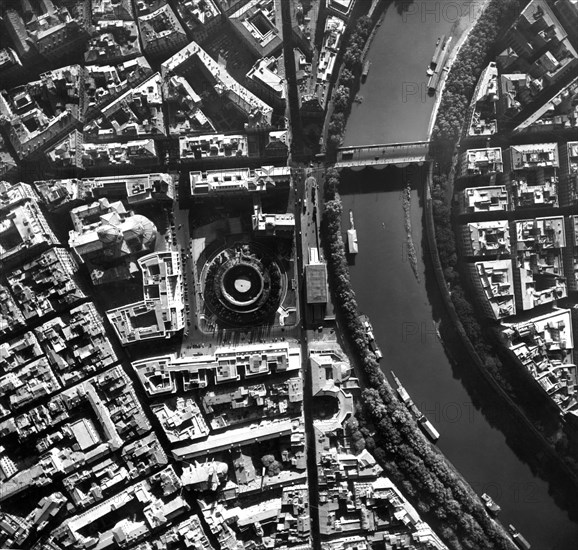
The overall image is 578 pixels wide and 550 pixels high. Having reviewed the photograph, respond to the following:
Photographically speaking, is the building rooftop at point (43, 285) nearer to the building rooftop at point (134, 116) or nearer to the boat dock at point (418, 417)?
the building rooftop at point (134, 116)

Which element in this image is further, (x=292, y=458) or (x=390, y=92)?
(x=390, y=92)

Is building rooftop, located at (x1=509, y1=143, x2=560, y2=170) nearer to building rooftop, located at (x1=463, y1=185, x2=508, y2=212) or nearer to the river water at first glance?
building rooftop, located at (x1=463, y1=185, x2=508, y2=212)

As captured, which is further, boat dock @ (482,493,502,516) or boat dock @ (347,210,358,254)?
boat dock @ (347,210,358,254)

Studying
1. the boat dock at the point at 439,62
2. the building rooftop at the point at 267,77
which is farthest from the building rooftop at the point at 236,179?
the boat dock at the point at 439,62

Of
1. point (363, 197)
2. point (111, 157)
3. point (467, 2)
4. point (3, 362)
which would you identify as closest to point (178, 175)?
point (111, 157)

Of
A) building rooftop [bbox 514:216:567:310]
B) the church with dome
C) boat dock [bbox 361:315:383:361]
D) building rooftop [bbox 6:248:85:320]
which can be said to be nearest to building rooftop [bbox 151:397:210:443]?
the church with dome

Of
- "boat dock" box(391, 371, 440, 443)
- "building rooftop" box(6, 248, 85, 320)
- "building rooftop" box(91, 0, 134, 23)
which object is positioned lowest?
"boat dock" box(391, 371, 440, 443)

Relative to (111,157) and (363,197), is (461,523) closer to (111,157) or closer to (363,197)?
(363,197)
